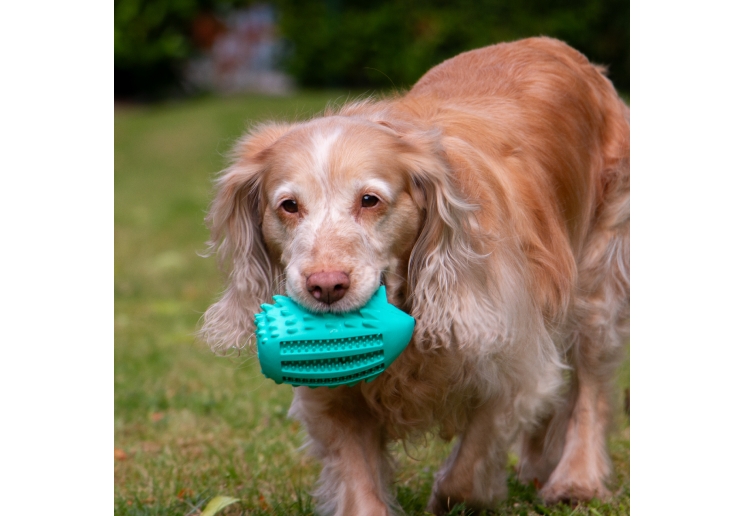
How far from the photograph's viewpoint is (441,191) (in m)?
3.38

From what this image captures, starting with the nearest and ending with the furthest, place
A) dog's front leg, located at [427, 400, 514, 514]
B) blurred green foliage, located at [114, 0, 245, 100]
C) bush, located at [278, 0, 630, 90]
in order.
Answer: dog's front leg, located at [427, 400, 514, 514] < bush, located at [278, 0, 630, 90] < blurred green foliage, located at [114, 0, 245, 100]

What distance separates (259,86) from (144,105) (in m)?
2.41

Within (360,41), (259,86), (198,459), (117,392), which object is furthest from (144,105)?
(198,459)

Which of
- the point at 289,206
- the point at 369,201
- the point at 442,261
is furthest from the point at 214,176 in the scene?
the point at 442,261

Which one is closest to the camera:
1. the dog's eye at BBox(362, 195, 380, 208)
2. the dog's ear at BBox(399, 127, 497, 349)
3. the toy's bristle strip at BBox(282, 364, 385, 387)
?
the toy's bristle strip at BBox(282, 364, 385, 387)

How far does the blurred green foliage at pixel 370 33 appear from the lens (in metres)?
17.2

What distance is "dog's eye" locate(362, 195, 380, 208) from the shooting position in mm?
3227

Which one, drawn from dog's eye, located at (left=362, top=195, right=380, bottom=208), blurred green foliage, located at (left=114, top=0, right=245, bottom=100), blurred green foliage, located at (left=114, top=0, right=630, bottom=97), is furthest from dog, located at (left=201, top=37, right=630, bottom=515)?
blurred green foliage, located at (left=114, top=0, right=245, bottom=100)

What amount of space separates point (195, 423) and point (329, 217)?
2575 mm

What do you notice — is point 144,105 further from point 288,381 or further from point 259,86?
point 288,381

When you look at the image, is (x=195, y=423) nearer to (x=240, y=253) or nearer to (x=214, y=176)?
(x=214, y=176)

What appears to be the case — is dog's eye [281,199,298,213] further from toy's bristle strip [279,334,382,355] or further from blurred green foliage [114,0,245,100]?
blurred green foliage [114,0,245,100]

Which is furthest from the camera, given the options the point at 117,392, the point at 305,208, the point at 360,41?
the point at 360,41

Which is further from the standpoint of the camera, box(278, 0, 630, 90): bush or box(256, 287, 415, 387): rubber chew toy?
box(278, 0, 630, 90): bush
